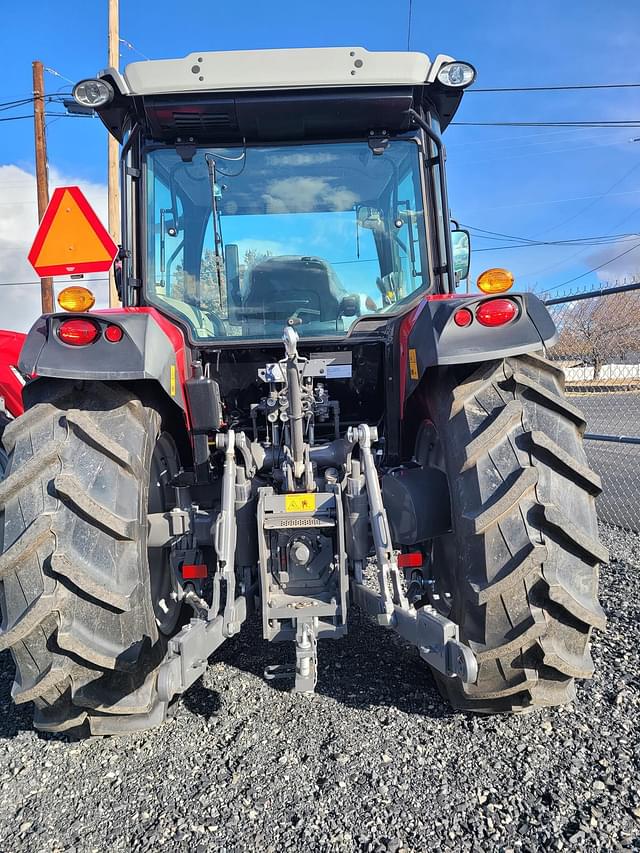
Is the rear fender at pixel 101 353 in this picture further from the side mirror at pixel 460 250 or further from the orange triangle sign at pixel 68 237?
the orange triangle sign at pixel 68 237

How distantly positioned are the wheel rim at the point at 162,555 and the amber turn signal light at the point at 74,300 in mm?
644

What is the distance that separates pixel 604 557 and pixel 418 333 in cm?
107

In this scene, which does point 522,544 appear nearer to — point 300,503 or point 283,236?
point 300,503

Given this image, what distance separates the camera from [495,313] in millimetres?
2287

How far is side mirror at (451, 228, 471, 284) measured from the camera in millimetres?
3289

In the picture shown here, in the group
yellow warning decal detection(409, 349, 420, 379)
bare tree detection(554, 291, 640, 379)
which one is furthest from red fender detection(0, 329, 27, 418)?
bare tree detection(554, 291, 640, 379)

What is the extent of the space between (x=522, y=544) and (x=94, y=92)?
2696mm

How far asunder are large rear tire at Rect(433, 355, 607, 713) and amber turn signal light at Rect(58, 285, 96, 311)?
1.47m

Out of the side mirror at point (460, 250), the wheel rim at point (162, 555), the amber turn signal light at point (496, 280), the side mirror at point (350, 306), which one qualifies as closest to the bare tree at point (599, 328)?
the side mirror at point (460, 250)

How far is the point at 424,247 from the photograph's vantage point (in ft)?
10.2

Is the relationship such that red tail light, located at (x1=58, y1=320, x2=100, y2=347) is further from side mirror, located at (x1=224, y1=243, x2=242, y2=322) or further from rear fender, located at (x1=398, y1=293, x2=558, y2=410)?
rear fender, located at (x1=398, y1=293, x2=558, y2=410)

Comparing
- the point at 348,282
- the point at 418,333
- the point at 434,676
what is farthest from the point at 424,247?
the point at 434,676

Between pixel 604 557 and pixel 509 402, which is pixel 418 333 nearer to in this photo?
pixel 509 402

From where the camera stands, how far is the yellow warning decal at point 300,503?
245 centimetres
